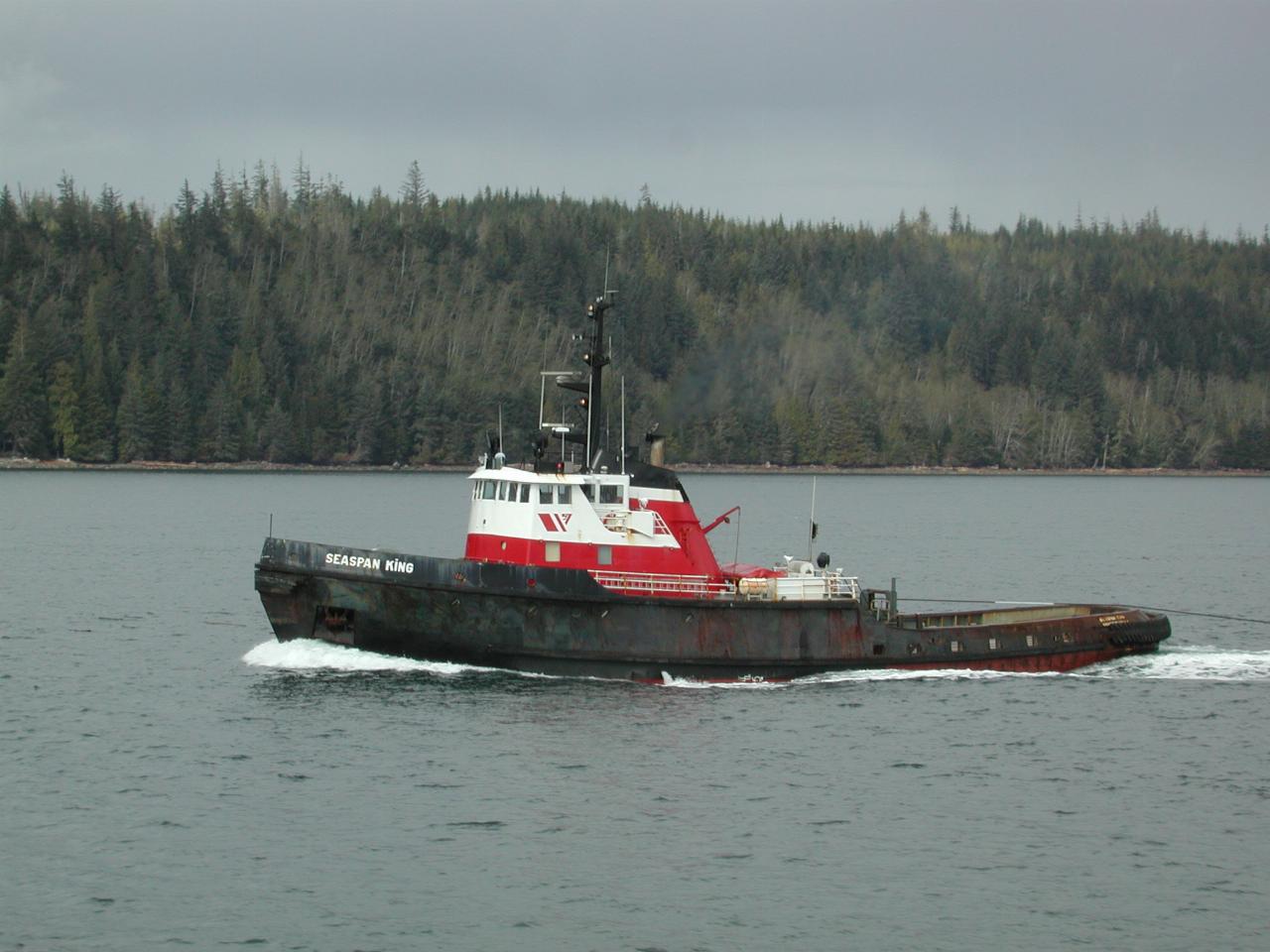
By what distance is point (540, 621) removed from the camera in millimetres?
34781

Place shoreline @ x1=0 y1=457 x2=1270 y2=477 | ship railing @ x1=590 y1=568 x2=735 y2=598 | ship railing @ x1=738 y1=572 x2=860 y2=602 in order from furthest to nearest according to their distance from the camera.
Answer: shoreline @ x1=0 y1=457 x2=1270 y2=477 < ship railing @ x1=738 y1=572 x2=860 y2=602 < ship railing @ x1=590 y1=568 x2=735 y2=598

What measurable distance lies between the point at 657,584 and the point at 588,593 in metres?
1.91

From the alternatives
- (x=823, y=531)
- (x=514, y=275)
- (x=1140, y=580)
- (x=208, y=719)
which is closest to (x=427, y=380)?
(x=514, y=275)

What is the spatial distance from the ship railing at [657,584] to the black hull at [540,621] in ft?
2.36

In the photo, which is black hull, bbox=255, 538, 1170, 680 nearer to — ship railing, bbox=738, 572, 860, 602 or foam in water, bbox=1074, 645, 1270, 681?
ship railing, bbox=738, 572, 860, 602

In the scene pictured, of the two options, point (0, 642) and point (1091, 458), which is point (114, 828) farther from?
point (1091, 458)

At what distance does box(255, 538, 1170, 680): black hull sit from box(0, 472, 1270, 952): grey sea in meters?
0.57

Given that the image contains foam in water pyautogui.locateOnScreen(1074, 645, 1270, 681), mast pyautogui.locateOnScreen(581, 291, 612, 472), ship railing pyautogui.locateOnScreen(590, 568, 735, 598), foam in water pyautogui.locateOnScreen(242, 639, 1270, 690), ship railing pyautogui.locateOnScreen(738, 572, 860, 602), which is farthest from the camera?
foam in water pyautogui.locateOnScreen(1074, 645, 1270, 681)

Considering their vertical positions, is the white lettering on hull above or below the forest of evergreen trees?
below

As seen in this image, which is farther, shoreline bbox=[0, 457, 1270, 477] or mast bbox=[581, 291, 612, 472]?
shoreline bbox=[0, 457, 1270, 477]

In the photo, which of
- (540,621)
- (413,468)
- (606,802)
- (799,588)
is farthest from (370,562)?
(413,468)

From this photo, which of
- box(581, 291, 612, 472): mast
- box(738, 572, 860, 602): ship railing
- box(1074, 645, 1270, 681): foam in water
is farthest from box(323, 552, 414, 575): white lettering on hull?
box(1074, 645, 1270, 681): foam in water

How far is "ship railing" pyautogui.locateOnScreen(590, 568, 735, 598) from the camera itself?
117 ft

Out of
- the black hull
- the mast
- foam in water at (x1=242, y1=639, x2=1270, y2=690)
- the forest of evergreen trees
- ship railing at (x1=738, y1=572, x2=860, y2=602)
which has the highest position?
the forest of evergreen trees
